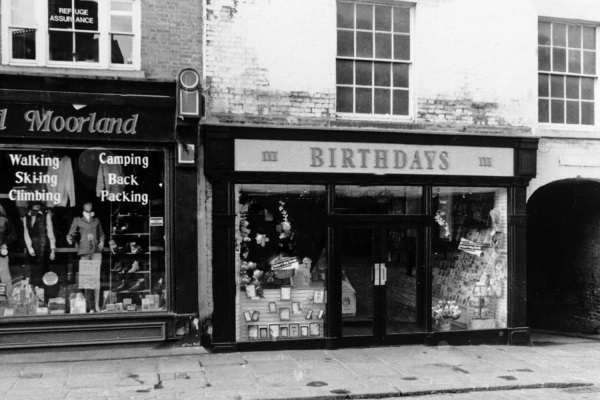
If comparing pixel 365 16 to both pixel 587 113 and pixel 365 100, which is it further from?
pixel 587 113

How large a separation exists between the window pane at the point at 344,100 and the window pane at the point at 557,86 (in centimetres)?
394

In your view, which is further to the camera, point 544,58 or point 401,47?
point 544,58

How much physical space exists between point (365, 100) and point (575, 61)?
4.23 meters

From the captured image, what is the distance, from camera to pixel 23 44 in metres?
9.41

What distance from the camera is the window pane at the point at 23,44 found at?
9.38m

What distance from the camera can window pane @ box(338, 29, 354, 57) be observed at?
10.6 metres

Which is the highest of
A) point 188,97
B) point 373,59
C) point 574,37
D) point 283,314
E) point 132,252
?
point 574,37

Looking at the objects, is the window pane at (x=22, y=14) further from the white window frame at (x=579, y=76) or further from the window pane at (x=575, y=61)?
the window pane at (x=575, y=61)

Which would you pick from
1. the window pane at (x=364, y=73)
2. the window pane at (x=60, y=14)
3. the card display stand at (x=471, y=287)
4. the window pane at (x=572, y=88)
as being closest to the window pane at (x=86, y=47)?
the window pane at (x=60, y=14)

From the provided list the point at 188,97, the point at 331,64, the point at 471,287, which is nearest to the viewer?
the point at 188,97

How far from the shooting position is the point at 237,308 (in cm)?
995

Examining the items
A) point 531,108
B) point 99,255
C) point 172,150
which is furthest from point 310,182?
point 531,108

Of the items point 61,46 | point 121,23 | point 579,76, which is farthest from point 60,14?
point 579,76

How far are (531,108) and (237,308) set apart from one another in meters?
6.26
